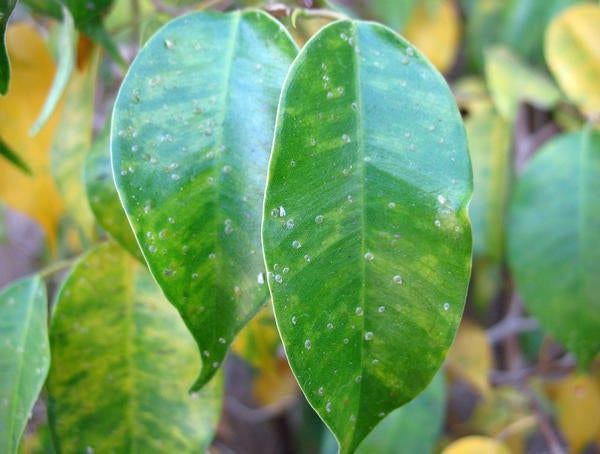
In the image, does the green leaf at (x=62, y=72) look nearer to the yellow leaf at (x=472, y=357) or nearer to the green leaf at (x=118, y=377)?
the green leaf at (x=118, y=377)

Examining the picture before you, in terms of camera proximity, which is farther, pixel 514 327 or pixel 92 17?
pixel 514 327

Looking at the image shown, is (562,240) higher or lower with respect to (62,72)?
lower

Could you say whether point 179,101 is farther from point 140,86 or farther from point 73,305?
point 73,305

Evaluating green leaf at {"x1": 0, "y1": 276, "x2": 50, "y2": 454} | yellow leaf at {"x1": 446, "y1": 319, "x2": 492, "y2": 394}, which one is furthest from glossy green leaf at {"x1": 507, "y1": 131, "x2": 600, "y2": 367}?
green leaf at {"x1": 0, "y1": 276, "x2": 50, "y2": 454}

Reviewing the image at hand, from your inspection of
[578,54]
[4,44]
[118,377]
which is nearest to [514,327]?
[578,54]

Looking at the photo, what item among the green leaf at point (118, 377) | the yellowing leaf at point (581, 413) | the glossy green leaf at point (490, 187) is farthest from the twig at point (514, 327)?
the green leaf at point (118, 377)

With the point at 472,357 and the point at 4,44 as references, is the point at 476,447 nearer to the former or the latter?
the point at 472,357

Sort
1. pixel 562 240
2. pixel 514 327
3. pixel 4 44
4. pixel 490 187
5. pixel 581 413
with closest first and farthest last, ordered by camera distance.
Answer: pixel 4 44 < pixel 562 240 < pixel 490 187 < pixel 581 413 < pixel 514 327
